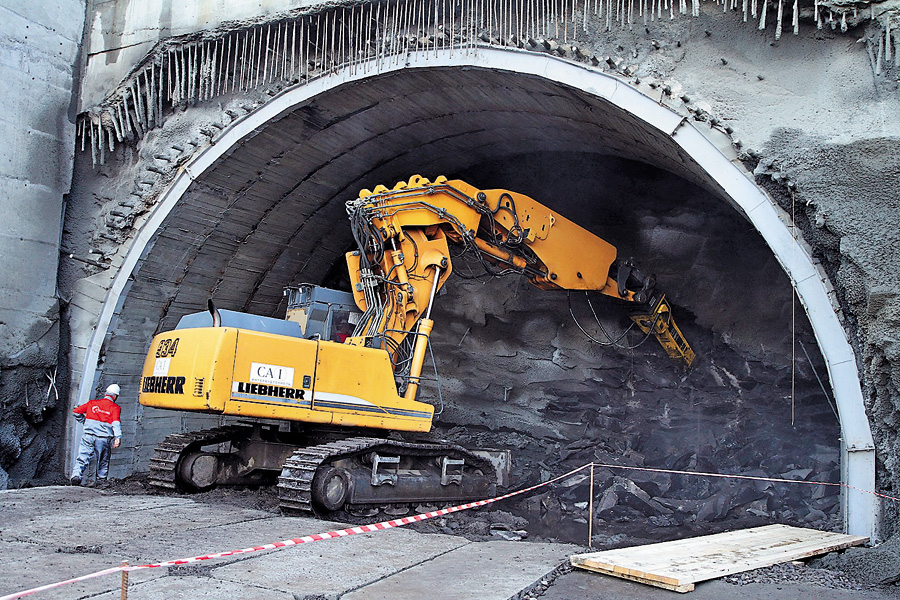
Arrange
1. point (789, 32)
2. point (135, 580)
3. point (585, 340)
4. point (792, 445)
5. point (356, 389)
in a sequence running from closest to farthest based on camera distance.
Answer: point (135, 580)
point (789, 32)
point (356, 389)
point (792, 445)
point (585, 340)

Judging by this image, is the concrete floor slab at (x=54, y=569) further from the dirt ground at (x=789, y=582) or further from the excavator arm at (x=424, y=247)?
the excavator arm at (x=424, y=247)

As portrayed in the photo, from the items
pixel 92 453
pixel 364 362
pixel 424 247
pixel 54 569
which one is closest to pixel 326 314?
pixel 364 362

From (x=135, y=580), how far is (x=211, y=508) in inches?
106

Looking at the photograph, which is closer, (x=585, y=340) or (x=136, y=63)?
(x=136, y=63)

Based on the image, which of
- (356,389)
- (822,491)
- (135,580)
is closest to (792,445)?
(822,491)

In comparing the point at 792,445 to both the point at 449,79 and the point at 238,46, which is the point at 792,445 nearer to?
the point at 449,79

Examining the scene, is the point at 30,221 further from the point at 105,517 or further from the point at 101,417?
the point at 105,517

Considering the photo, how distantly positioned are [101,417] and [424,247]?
439cm

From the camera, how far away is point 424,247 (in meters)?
8.30

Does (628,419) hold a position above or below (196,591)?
above

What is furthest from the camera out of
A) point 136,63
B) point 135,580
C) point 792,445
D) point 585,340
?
point 585,340

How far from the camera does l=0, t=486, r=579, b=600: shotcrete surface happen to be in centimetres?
393

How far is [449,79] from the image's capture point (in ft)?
28.5

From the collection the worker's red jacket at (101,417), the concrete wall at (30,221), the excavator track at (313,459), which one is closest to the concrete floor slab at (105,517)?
the excavator track at (313,459)
